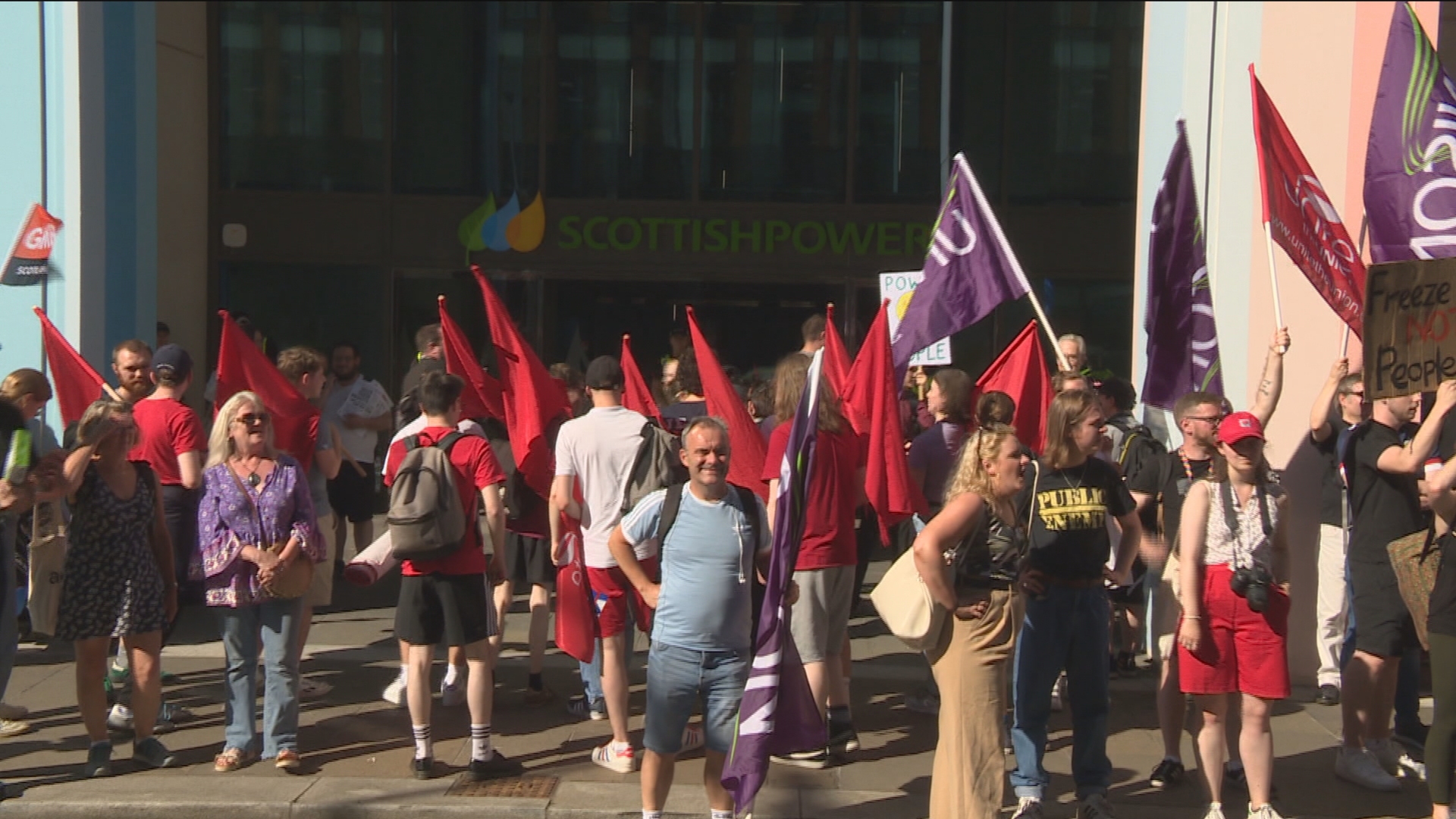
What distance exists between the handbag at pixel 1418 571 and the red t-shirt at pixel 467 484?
3722 mm

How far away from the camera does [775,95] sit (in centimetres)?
1516

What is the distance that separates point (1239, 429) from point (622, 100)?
10.4m

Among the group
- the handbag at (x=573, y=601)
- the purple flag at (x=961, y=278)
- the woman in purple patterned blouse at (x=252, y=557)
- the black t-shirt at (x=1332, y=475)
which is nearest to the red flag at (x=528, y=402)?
the handbag at (x=573, y=601)

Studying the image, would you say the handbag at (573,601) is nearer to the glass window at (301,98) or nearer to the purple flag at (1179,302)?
the purple flag at (1179,302)

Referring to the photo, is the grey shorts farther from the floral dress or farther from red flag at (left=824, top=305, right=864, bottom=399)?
the floral dress

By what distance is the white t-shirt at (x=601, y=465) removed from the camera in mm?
6492

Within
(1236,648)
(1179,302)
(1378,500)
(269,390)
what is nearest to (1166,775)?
(1236,648)

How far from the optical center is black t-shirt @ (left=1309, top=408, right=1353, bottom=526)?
7.20m

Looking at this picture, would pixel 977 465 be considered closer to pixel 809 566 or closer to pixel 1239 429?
pixel 1239 429

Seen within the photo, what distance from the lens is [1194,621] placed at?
225 inches

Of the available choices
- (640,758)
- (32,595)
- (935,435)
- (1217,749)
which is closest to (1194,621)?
(1217,749)

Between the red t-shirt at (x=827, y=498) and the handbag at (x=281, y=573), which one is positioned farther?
the red t-shirt at (x=827, y=498)

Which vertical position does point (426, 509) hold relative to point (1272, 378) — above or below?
below

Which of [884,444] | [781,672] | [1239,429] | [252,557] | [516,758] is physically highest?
[1239,429]
